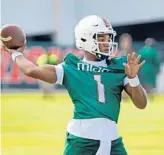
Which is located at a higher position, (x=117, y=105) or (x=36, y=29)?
(x=117, y=105)

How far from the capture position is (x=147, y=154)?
10227 mm

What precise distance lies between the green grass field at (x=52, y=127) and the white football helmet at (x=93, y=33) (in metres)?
4.73

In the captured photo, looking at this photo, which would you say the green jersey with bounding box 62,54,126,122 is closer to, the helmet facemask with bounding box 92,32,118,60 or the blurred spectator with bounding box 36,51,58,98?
the helmet facemask with bounding box 92,32,118,60

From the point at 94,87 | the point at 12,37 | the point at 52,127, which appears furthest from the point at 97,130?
the point at 52,127

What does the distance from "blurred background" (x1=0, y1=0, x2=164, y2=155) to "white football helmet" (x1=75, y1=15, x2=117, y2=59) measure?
483 centimetres

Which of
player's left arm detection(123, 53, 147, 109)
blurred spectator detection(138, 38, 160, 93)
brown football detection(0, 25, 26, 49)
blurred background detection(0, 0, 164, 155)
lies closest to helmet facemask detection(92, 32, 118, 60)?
player's left arm detection(123, 53, 147, 109)

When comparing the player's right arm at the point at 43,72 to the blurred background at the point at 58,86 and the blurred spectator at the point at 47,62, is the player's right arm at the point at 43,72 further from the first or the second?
the blurred spectator at the point at 47,62

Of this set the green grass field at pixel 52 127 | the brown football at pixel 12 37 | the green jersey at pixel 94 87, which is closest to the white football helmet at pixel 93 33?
the green jersey at pixel 94 87

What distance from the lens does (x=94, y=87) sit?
219 inches

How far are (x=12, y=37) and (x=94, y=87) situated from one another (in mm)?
840

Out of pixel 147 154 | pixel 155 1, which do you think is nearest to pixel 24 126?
pixel 147 154

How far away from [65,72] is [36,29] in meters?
27.2

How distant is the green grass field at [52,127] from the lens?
1091 centimetres

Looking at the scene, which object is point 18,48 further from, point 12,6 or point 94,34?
point 12,6
